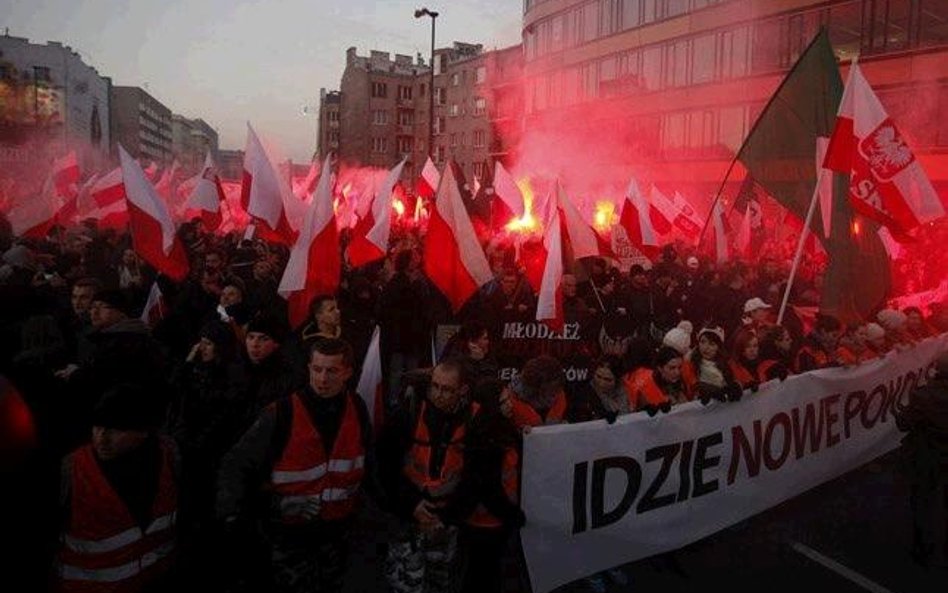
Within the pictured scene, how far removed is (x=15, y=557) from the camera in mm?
1599

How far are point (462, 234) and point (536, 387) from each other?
3.07 metres

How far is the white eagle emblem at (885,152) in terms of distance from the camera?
688 cm

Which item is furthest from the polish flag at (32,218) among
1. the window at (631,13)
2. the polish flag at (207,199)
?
the window at (631,13)

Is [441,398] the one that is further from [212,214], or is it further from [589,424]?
[212,214]

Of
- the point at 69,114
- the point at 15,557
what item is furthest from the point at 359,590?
the point at 69,114

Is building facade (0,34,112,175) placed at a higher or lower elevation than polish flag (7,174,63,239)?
higher

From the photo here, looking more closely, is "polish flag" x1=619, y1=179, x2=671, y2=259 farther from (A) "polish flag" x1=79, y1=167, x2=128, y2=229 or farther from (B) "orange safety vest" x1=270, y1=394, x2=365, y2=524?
(B) "orange safety vest" x1=270, y1=394, x2=365, y2=524

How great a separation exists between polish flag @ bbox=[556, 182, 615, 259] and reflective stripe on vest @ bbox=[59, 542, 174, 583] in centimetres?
657

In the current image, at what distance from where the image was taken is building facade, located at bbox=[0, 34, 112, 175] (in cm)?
7182

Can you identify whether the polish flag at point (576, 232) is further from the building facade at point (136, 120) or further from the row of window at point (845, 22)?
the building facade at point (136, 120)

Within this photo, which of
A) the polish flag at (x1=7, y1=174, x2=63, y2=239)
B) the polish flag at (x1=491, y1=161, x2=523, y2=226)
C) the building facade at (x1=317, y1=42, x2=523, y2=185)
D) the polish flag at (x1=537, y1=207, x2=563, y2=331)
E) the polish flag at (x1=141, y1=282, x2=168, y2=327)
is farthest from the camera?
the building facade at (x1=317, y1=42, x2=523, y2=185)

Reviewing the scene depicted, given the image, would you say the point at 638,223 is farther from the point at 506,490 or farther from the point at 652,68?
the point at 652,68

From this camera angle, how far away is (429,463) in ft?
12.7

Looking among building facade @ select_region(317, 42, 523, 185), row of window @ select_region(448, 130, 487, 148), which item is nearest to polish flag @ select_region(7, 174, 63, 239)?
building facade @ select_region(317, 42, 523, 185)
